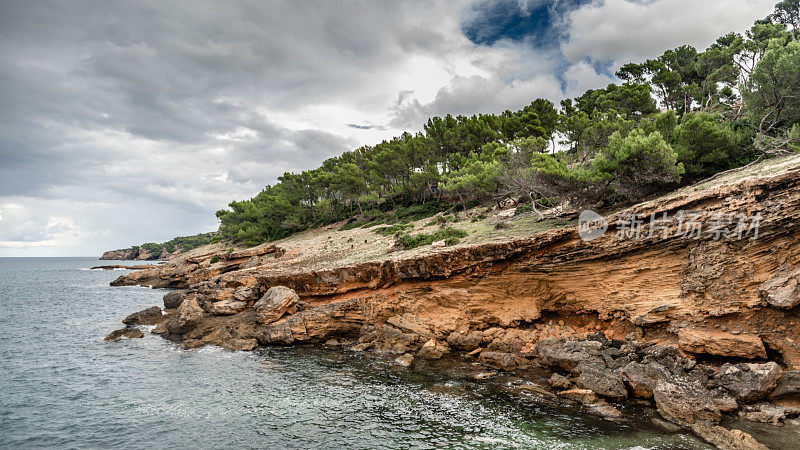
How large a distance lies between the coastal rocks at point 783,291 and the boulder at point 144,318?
3580cm

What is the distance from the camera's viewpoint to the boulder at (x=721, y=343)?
37.8ft

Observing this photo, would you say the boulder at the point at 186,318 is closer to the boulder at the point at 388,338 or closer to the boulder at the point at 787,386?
the boulder at the point at 388,338

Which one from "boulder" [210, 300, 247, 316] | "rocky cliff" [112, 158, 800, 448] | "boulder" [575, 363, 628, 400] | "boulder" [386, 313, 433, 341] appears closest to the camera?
"rocky cliff" [112, 158, 800, 448]

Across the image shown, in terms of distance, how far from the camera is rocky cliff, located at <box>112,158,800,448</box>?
11.3 metres

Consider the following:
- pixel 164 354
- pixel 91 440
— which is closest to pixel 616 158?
pixel 91 440

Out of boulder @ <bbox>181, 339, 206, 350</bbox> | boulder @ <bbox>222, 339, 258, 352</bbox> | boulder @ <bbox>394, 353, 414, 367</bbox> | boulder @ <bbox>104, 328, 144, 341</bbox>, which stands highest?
boulder @ <bbox>104, 328, 144, 341</bbox>

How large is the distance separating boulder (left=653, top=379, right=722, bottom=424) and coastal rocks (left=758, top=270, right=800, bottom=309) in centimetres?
410

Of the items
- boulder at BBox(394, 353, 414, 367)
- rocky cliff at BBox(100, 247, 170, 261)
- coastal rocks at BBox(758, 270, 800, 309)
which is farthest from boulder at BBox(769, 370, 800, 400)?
rocky cliff at BBox(100, 247, 170, 261)

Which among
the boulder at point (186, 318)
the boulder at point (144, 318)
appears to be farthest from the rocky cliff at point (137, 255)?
the boulder at point (186, 318)

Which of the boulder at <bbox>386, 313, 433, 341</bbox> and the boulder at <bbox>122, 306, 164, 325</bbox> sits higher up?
the boulder at <bbox>122, 306, 164, 325</bbox>

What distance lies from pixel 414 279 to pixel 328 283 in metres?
6.38

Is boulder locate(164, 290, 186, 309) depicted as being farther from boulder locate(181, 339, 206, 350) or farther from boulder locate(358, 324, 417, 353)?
boulder locate(358, 324, 417, 353)

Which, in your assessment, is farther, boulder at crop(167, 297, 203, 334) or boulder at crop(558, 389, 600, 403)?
boulder at crop(167, 297, 203, 334)

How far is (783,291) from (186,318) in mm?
30791
